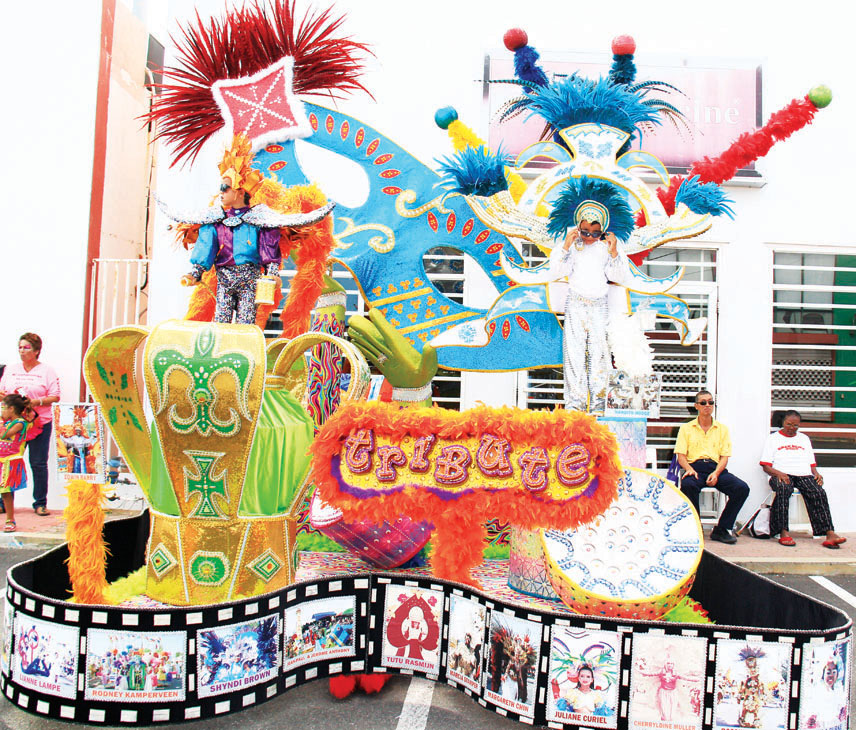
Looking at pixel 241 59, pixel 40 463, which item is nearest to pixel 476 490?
pixel 241 59

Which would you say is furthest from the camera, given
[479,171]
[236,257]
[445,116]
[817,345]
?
Answer: [817,345]

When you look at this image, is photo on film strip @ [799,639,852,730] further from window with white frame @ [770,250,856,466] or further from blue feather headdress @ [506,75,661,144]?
window with white frame @ [770,250,856,466]

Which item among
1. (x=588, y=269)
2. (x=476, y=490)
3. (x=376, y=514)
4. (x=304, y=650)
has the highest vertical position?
(x=588, y=269)

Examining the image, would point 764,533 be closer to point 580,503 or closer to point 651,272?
point 651,272

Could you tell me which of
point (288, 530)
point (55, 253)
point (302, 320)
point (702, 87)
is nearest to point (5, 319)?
point (55, 253)

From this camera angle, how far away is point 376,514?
2.64 metres

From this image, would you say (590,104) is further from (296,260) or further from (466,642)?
(466,642)

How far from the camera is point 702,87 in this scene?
6.65 meters

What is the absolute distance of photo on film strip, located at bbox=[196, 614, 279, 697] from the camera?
2445 mm

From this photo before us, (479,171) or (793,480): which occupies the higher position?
(479,171)

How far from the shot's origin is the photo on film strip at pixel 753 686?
2357 millimetres

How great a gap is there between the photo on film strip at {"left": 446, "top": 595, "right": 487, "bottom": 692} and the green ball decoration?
368cm

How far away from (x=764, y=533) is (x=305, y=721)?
16.2ft

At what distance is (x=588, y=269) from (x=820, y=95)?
1819mm
